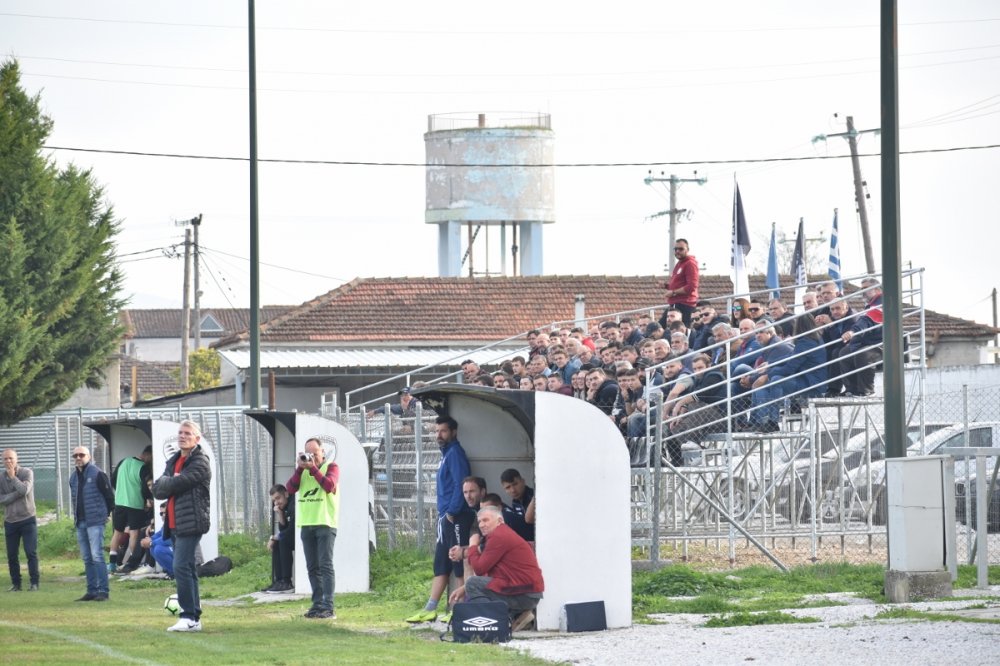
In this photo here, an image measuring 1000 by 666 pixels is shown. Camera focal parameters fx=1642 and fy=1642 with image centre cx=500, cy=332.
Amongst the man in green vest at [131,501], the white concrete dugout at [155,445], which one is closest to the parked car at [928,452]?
the white concrete dugout at [155,445]

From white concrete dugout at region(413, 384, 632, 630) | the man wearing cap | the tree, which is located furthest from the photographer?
the tree

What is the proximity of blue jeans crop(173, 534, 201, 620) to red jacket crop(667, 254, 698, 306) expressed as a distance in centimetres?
1066

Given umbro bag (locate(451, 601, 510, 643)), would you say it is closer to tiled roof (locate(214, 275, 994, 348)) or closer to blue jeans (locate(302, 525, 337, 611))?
blue jeans (locate(302, 525, 337, 611))

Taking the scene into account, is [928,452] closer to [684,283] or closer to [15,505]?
[684,283]

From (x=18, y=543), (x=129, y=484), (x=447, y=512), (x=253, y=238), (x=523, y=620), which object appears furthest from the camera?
(x=253, y=238)

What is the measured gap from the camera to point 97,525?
18578mm

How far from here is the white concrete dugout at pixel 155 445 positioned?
898 inches

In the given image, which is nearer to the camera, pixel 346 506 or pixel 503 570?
pixel 503 570

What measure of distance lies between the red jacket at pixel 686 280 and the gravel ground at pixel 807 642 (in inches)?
381

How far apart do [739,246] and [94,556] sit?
1421cm

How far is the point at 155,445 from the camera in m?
22.8

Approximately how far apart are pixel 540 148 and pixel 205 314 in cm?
6996

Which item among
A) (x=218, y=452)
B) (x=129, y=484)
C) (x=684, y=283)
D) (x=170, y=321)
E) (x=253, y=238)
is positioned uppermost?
(x=170, y=321)

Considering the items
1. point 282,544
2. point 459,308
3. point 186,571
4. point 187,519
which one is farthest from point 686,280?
point 459,308
